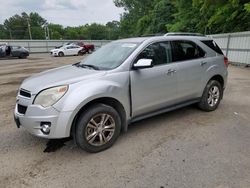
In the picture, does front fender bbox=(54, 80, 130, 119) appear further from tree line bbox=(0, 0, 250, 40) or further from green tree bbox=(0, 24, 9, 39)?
green tree bbox=(0, 24, 9, 39)

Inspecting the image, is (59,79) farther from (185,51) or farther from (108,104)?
(185,51)

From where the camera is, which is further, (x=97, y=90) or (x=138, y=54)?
(x=138, y=54)

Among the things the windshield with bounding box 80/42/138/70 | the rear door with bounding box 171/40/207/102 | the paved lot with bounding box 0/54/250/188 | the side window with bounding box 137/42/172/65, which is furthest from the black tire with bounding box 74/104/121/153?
the rear door with bounding box 171/40/207/102

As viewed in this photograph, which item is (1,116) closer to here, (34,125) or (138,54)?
(34,125)

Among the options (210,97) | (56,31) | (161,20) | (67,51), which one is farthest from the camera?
(56,31)

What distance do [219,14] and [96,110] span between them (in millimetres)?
15886

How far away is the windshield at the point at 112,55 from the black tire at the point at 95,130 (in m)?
0.74

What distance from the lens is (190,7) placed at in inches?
942

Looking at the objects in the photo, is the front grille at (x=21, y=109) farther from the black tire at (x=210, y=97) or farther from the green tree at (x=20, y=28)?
the green tree at (x=20, y=28)

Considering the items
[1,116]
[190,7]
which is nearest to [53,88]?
[1,116]

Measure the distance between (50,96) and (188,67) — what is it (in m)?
2.68

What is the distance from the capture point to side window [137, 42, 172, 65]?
4117mm

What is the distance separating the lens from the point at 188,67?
4.61 metres

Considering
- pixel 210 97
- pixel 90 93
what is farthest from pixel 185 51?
pixel 90 93
